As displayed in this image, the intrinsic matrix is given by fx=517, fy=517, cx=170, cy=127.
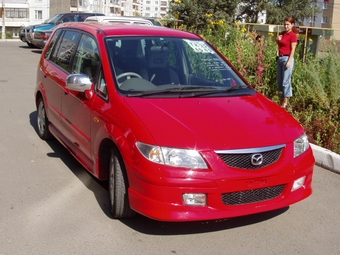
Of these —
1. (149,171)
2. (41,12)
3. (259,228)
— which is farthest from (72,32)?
(41,12)

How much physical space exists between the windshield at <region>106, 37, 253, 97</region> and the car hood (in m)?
0.26

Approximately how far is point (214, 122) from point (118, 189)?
1.05 metres

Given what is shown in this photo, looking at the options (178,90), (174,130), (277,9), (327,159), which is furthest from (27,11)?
(174,130)

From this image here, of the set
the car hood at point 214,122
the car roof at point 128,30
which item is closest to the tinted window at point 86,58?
the car roof at point 128,30

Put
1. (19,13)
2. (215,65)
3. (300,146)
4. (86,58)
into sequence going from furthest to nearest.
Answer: (19,13) → (215,65) → (86,58) → (300,146)

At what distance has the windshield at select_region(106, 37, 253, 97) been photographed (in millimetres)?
5258

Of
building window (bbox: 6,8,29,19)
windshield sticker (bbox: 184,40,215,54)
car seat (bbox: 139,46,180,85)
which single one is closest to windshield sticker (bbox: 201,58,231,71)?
windshield sticker (bbox: 184,40,215,54)

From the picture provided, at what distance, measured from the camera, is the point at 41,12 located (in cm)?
9962

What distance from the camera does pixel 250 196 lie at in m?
4.34

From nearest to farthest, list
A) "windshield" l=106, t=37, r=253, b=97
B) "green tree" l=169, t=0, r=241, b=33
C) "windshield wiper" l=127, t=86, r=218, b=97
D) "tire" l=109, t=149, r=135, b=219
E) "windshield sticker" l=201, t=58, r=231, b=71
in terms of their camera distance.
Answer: "tire" l=109, t=149, r=135, b=219
"windshield wiper" l=127, t=86, r=218, b=97
"windshield" l=106, t=37, r=253, b=97
"windshield sticker" l=201, t=58, r=231, b=71
"green tree" l=169, t=0, r=241, b=33

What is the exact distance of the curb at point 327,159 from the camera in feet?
21.1

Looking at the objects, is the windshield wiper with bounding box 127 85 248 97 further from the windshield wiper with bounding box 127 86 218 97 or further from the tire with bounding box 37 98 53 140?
the tire with bounding box 37 98 53 140

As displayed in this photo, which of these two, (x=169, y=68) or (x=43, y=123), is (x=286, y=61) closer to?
(x=169, y=68)

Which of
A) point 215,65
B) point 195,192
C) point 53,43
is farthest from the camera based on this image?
point 53,43
